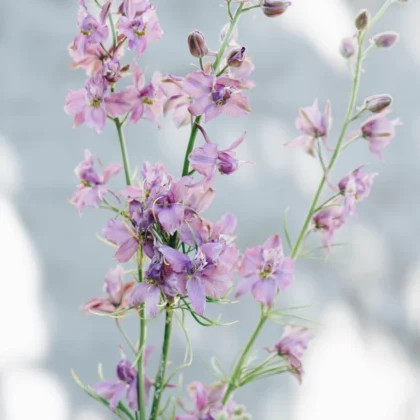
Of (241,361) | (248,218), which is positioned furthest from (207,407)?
(248,218)

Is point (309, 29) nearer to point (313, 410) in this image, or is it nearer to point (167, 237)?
point (313, 410)

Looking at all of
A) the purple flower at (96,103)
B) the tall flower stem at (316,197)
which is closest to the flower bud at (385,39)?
the tall flower stem at (316,197)

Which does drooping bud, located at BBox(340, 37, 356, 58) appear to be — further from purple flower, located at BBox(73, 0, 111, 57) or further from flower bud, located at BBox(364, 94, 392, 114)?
purple flower, located at BBox(73, 0, 111, 57)

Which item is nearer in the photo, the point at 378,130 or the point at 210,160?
the point at 210,160

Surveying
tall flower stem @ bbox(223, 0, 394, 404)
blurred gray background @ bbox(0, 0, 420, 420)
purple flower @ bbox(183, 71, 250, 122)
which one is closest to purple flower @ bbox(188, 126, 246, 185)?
purple flower @ bbox(183, 71, 250, 122)

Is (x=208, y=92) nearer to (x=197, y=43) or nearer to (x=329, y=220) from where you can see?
(x=197, y=43)

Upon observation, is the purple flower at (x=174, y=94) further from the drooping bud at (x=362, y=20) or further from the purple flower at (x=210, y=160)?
the drooping bud at (x=362, y=20)

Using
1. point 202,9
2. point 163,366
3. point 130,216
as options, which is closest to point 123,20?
point 130,216
